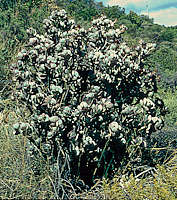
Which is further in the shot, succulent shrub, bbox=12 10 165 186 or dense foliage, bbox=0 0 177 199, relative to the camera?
succulent shrub, bbox=12 10 165 186

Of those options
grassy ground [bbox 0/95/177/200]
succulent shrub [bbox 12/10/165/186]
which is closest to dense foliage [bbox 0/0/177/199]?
grassy ground [bbox 0/95/177/200]

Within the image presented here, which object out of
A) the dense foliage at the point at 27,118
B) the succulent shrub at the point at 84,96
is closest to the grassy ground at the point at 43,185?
the dense foliage at the point at 27,118

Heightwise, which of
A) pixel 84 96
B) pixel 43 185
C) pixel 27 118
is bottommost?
pixel 43 185

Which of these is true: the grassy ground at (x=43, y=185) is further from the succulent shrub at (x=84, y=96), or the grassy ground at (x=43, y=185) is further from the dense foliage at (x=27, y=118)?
the succulent shrub at (x=84, y=96)

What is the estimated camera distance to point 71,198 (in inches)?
102

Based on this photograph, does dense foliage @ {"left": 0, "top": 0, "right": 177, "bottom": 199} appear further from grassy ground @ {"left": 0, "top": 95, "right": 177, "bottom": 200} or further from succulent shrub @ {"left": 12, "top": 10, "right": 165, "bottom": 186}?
succulent shrub @ {"left": 12, "top": 10, "right": 165, "bottom": 186}

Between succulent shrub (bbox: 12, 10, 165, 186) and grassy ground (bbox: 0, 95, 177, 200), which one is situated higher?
succulent shrub (bbox: 12, 10, 165, 186)

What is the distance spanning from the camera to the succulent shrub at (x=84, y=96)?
275cm

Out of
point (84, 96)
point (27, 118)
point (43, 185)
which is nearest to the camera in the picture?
point (43, 185)

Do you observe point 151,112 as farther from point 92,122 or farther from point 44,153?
point 44,153

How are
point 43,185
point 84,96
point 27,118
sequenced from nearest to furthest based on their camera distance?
point 43,185 → point 84,96 → point 27,118

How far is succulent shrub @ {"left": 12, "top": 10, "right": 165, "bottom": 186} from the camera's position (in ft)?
9.03

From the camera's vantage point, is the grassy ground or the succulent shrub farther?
the succulent shrub

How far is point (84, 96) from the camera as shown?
281 cm
